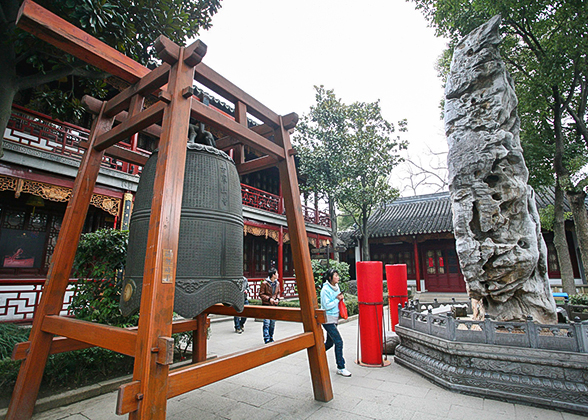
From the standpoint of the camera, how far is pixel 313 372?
9.55ft

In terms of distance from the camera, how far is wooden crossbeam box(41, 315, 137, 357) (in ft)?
5.95

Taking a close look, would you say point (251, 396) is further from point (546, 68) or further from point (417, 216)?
point (417, 216)

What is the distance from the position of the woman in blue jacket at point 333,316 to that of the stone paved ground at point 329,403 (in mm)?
192

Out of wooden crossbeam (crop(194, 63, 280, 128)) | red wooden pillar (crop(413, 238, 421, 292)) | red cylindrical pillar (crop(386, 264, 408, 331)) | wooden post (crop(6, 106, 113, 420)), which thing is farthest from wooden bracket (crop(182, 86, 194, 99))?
red wooden pillar (crop(413, 238, 421, 292))

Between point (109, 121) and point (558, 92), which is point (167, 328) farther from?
point (558, 92)

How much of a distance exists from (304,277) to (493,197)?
3115mm

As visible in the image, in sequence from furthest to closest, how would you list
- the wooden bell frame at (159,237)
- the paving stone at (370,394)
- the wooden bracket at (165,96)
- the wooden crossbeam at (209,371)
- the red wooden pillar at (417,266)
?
the red wooden pillar at (417,266)
the paving stone at (370,394)
the wooden bracket at (165,96)
the wooden bell frame at (159,237)
the wooden crossbeam at (209,371)

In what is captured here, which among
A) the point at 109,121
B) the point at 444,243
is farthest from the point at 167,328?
the point at 444,243

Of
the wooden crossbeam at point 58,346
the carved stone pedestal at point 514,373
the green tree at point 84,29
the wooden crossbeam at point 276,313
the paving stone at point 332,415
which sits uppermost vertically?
the green tree at point 84,29

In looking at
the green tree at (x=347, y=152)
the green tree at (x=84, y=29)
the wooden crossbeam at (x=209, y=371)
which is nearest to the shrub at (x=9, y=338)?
the green tree at (x=84, y=29)

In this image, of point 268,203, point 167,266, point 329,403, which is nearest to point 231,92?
point 167,266

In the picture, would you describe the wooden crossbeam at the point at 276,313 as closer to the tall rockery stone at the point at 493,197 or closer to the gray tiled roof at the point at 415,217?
the tall rockery stone at the point at 493,197

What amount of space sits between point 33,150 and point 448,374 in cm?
804

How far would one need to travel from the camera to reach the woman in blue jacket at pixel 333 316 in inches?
153
